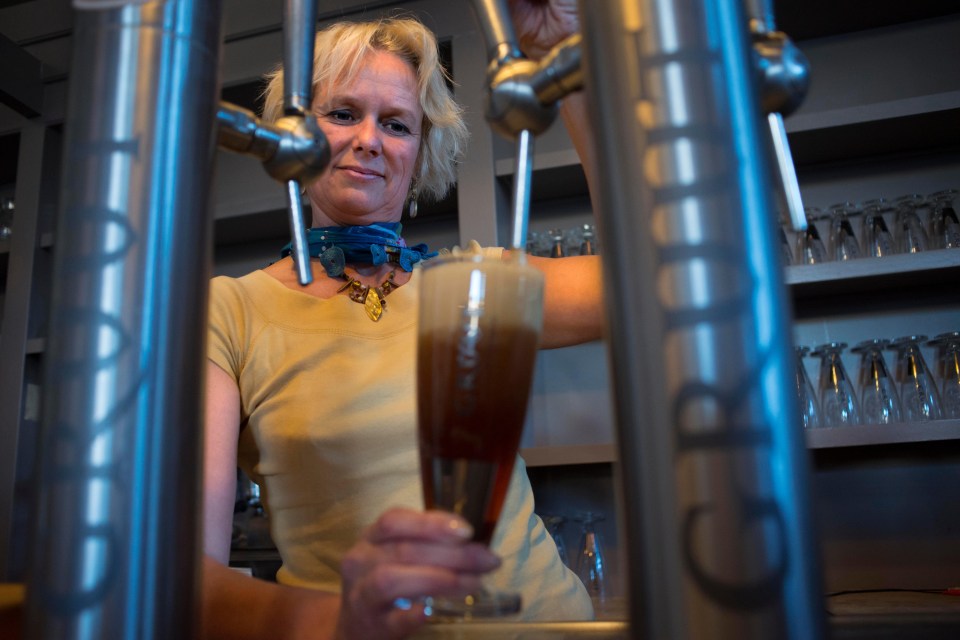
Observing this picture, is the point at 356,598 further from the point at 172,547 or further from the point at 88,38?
the point at 88,38

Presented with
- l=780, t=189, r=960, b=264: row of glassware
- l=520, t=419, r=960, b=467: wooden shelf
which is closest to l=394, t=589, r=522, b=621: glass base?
l=520, t=419, r=960, b=467: wooden shelf

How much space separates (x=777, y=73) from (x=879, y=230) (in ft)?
6.54

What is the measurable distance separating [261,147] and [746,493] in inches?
10.3

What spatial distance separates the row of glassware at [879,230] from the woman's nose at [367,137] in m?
1.20

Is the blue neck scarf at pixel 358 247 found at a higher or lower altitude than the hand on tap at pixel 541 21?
higher

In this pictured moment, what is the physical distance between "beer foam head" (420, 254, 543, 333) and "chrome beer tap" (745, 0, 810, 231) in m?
0.11

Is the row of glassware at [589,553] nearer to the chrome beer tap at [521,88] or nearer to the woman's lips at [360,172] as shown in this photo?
the woman's lips at [360,172]

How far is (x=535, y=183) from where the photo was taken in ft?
7.80

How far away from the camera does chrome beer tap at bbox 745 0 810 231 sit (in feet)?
1.01

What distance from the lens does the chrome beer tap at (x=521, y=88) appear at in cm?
34

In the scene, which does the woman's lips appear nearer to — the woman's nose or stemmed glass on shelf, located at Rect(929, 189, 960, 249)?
the woman's nose

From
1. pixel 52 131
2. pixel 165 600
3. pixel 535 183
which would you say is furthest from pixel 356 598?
pixel 52 131

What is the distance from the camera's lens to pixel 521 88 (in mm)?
348

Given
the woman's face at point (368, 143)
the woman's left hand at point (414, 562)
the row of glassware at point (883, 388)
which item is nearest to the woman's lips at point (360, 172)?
the woman's face at point (368, 143)
